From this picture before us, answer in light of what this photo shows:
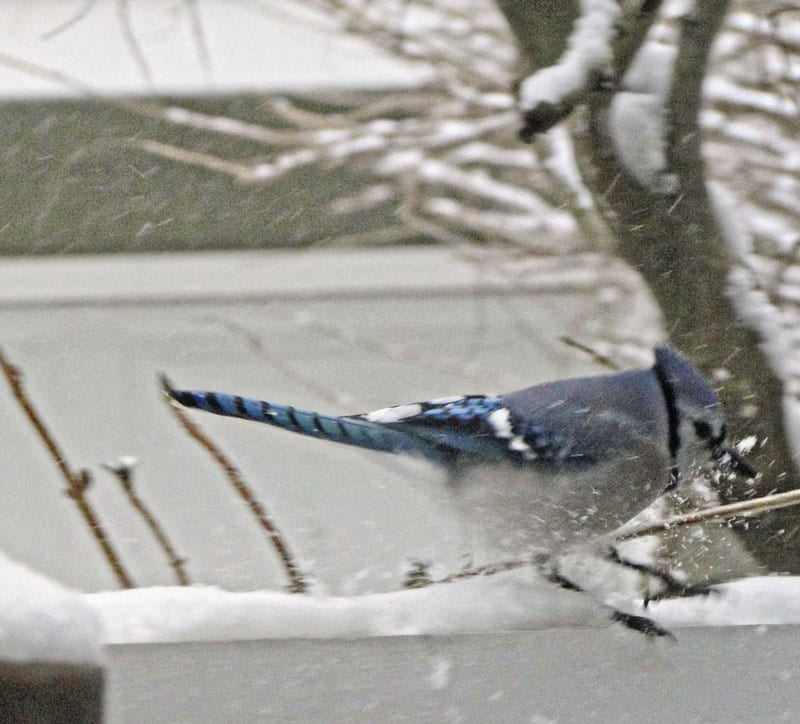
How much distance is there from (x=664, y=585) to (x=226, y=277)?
3169 millimetres

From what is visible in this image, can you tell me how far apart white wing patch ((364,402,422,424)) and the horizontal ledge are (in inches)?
113

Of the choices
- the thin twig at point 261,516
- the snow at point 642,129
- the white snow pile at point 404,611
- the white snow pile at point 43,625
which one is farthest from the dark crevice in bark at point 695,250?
the white snow pile at point 43,625

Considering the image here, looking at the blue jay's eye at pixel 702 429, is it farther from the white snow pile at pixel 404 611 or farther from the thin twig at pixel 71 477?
the thin twig at pixel 71 477

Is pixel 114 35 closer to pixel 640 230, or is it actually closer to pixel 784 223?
pixel 784 223

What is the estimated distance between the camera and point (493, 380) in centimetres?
308

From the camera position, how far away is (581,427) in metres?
1.34

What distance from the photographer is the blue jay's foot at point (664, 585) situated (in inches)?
46.1

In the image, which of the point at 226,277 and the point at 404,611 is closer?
the point at 404,611

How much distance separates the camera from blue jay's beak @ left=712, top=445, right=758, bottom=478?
52.4 inches

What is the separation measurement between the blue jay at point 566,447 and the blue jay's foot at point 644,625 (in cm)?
18

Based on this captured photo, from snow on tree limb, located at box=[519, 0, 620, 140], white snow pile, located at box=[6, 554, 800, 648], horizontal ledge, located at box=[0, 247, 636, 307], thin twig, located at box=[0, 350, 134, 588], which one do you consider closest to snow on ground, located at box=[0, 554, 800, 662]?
white snow pile, located at box=[6, 554, 800, 648]

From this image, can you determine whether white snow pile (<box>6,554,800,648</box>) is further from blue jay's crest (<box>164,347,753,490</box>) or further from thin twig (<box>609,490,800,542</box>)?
blue jay's crest (<box>164,347,753,490</box>)

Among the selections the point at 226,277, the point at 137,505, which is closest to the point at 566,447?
the point at 137,505

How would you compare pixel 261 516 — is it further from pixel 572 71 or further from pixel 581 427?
pixel 572 71
